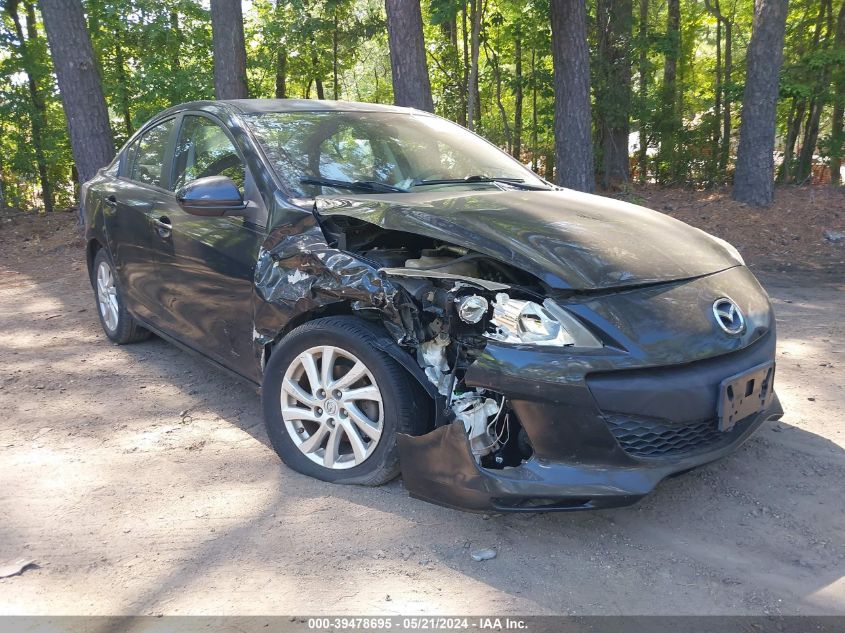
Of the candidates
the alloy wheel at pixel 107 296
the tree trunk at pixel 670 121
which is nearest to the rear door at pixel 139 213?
the alloy wheel at pixel 107 296

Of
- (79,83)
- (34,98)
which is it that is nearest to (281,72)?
(34,98)

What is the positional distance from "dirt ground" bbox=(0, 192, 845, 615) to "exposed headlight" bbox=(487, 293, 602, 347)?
2.75 feet

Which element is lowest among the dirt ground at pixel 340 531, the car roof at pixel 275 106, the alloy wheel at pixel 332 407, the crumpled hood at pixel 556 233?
the dirt ground at pixel 340 531

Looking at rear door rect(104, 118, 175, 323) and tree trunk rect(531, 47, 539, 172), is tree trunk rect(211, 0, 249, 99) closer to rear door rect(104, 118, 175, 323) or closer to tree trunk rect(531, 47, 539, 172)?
rear door rect(104, 118, 175, 323)

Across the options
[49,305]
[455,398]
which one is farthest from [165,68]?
[455,398]

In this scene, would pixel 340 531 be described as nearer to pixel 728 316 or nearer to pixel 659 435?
pixel 659 435

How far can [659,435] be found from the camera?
270 cm

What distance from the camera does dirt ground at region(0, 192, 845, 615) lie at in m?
2.52

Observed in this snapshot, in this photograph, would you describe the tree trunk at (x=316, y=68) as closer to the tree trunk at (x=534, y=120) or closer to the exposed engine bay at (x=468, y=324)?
the tree trunk at (x=534, y=120)

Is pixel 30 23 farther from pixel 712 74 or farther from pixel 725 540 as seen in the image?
pixel 725 540

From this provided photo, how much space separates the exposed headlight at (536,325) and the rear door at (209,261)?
1443mm

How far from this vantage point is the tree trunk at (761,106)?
34.4ft

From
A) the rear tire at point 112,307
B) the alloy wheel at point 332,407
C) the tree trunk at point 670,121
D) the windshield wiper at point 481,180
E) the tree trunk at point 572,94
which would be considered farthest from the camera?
the tree trunk at point 670,121

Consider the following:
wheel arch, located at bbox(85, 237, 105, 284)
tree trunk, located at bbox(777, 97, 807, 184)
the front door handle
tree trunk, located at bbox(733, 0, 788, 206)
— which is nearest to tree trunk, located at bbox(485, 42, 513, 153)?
tree trunk, located at bbox(777, 97, 807, 184)
